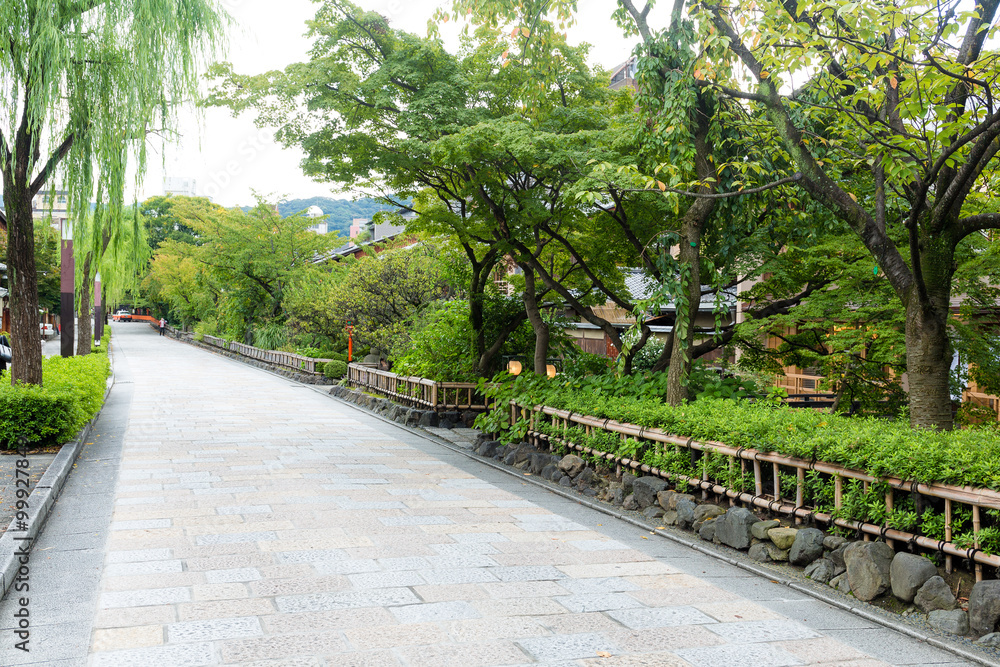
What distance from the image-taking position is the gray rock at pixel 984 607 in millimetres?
4770

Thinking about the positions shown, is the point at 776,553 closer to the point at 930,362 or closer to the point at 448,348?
the point at 930,362

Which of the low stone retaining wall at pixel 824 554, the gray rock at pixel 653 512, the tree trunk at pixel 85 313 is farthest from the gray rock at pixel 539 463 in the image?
the tree trunk at pixel 85 313

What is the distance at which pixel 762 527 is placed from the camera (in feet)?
22.5

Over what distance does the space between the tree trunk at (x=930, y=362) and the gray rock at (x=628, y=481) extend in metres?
3.21

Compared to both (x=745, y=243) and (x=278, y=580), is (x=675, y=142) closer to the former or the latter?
(x=745, y=243)

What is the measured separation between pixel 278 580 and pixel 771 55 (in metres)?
6.26

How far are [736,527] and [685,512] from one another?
2.66 ft

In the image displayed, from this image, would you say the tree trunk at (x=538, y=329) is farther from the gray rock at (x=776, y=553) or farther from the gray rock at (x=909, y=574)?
the gray rock at (x=909, y=574)

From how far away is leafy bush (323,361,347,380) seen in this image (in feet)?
86.9

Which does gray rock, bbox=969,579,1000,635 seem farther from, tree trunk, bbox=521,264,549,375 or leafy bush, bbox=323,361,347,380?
leafy bush, bbox=323,361,347,380

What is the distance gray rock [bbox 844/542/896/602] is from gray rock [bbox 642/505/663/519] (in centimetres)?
261

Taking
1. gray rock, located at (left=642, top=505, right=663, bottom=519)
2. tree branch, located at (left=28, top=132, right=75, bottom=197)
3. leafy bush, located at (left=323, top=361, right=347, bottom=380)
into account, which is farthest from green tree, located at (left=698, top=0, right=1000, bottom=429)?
leafy bush, located at (left=323, top=361, right=347, bottom=380)

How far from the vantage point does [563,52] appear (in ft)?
40.7

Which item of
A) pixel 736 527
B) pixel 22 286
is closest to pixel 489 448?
pixel 736 527
